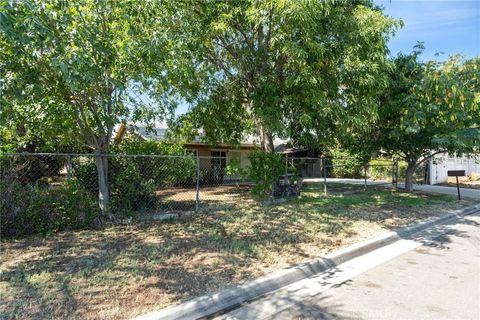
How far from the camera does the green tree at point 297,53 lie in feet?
26.6

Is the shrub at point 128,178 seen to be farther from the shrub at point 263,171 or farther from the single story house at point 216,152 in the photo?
the single story house at point 216,152

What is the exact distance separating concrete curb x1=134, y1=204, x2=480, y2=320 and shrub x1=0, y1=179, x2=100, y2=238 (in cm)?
394

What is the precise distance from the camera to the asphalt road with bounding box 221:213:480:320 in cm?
389

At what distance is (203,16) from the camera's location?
913cm

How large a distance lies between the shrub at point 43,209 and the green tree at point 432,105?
9.23 metres

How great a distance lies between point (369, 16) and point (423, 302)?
733 cm

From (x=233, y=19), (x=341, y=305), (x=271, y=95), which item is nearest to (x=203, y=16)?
(x=233, y=19)

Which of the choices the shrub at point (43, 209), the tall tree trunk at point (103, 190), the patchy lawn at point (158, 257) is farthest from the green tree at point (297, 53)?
the shrub at point (43, 209)

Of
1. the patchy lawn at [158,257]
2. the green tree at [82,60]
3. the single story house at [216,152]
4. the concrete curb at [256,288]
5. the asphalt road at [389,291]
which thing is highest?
the green tree at [82,60]

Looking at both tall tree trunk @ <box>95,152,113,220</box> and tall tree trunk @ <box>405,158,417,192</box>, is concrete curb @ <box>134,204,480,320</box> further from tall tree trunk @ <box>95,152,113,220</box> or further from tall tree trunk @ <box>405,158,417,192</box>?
tall tree trunk @ <box>405,158,417,192</box>

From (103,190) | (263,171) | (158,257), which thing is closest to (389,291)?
(158,257)

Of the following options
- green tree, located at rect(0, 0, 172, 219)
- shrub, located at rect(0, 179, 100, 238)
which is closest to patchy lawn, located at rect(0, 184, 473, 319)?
shrub, located at rect(0, 179, 100, 238)

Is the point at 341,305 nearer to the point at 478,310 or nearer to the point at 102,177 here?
the point at 478,310

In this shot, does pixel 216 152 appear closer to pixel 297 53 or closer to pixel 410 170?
pixel 410 170
